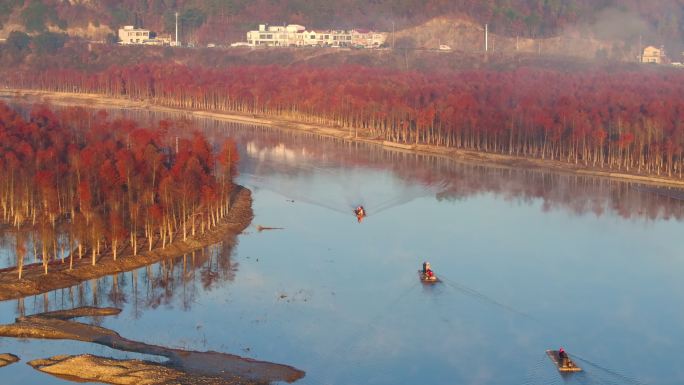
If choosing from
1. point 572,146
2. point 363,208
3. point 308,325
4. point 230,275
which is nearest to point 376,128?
point 572,146

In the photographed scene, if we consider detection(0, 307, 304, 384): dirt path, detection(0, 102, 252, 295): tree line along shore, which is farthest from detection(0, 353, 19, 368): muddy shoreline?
detection(0, 102, 252, 295): tree line along shore

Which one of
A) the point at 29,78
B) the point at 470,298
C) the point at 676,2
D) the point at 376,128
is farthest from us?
the point at 676,2

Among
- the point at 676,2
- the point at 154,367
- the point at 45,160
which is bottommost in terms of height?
the point at 154,367

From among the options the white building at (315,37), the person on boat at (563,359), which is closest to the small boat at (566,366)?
the person on boat at (563,359)

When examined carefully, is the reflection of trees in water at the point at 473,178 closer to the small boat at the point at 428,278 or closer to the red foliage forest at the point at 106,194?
the red foliage forest at the point at 106,194

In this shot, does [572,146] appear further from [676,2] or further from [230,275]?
[676,2]

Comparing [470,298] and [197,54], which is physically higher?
→ [197,54]

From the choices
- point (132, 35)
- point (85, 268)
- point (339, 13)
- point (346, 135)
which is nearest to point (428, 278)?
point (85, 268)

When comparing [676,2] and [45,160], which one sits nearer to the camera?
[45,160]
